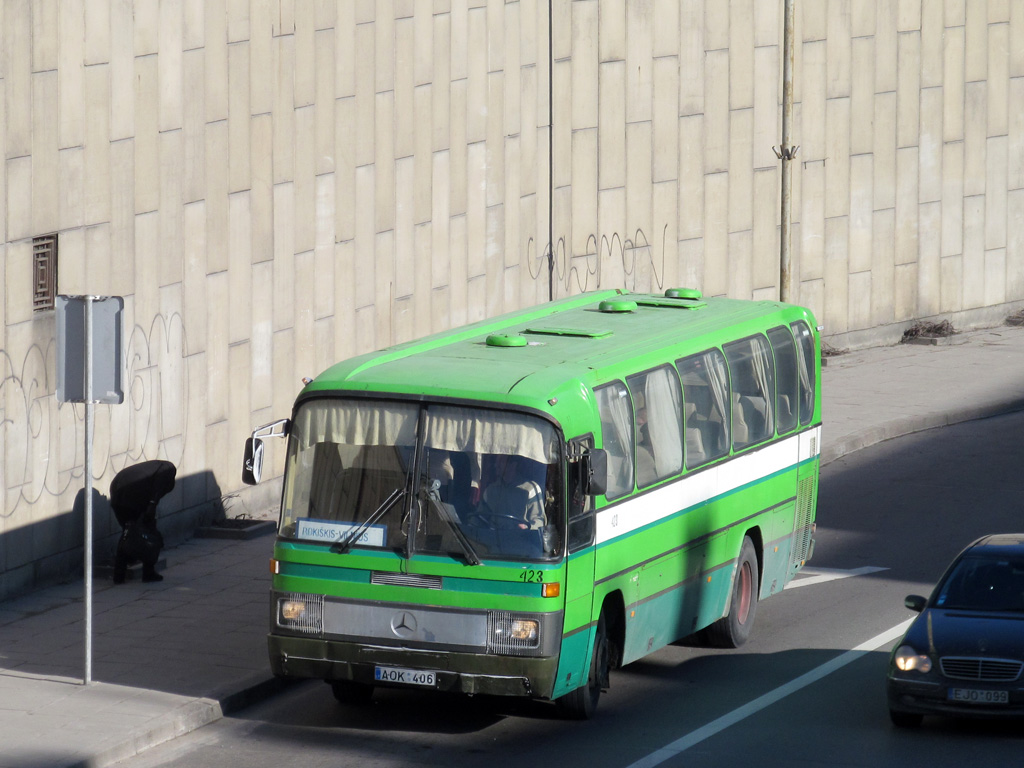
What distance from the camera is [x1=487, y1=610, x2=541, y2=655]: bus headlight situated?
11594 mm

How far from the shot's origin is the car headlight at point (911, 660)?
39.0 feet

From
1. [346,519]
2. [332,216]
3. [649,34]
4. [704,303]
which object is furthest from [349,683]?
[649,34]

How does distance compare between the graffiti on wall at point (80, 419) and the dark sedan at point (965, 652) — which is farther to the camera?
the graffiti on wall at point (80, 419)

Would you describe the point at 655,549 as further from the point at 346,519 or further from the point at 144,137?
the point at 144,137

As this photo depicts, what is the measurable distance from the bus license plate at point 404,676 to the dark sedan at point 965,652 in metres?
3.06

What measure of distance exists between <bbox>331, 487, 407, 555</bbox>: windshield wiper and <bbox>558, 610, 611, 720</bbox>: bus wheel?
1699mm

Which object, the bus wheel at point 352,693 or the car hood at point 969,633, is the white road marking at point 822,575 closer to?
the car hood at point 969,633

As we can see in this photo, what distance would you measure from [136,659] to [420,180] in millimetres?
9113

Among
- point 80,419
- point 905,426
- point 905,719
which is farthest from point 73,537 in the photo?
point 905,426

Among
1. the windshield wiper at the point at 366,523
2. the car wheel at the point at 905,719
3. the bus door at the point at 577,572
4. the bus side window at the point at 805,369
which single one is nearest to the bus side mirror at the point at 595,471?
the bus door at the point at 577,572

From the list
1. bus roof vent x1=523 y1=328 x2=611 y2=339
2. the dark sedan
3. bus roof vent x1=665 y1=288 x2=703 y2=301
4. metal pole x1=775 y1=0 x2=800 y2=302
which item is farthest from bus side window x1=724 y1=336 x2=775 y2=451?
metal pole x1=775 y1=0 x2=800 y2=302

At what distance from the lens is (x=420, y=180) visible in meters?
21.4

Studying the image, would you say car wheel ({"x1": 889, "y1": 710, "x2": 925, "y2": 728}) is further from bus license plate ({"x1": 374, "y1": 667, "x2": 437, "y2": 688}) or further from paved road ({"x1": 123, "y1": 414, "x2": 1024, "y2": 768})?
bus license plate ({"x1": 374, "y1": 667, "x2": 437, "y2": 688})

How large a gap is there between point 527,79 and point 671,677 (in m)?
11.6
